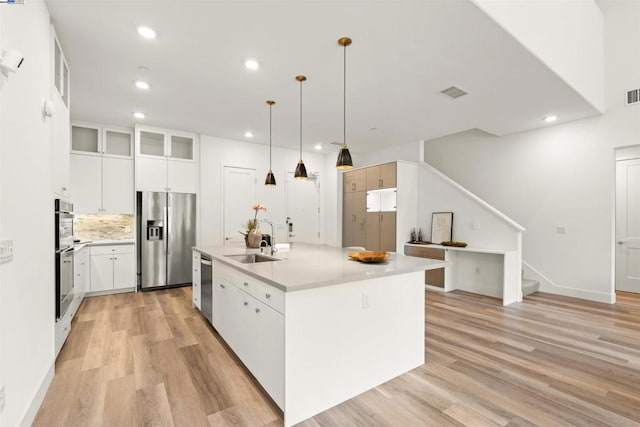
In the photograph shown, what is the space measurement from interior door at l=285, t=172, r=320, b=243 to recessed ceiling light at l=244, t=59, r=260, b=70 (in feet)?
12.0

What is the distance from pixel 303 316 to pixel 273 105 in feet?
10.7

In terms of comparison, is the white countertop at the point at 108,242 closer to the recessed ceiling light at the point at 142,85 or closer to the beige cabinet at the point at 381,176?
the recessed ceiling light at the point at 142,85

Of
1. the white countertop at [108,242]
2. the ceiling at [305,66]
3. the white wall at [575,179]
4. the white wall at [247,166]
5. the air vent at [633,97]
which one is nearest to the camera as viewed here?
the ceiling at [305,66]

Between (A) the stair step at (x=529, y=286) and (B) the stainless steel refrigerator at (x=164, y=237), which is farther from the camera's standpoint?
(B) the stainless steel refrigerator at (x=164, y=237)

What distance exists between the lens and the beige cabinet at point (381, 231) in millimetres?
5926

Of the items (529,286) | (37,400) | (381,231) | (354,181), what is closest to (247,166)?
(354,181)

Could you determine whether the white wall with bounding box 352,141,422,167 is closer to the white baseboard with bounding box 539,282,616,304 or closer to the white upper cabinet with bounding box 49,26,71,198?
the white baseboard with bounding box 539,282,616,304

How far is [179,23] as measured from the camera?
98.3 inches

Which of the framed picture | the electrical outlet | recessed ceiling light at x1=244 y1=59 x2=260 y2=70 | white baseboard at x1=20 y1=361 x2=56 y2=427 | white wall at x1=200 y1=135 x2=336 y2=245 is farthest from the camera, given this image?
white wall at x1=200 y1=135 x2=336 y2=245

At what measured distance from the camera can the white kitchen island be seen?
72.4 inches

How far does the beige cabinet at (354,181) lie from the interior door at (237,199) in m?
2.13

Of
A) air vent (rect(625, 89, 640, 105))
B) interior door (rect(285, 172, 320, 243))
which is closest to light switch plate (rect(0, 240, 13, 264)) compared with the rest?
interior door (rect(285, 172, 320, 243))

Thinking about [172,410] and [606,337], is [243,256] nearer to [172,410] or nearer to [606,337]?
[172,410]

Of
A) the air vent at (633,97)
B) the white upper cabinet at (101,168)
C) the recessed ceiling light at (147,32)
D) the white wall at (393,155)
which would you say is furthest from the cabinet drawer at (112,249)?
the air vent at (633,97)
